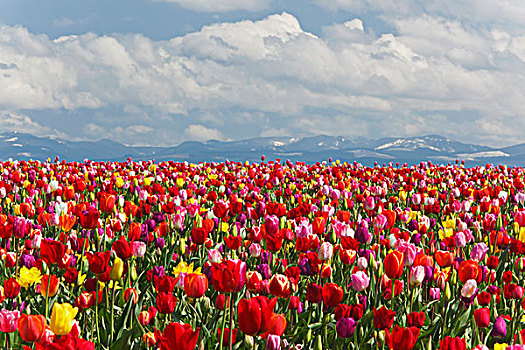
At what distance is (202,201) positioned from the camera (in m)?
8.62

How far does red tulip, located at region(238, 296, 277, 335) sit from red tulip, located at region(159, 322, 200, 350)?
9.6 inches

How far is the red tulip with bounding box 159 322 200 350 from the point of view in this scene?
2111 millimetres

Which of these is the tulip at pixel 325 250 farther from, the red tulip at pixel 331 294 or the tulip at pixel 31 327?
the tulip at pixel 31 327

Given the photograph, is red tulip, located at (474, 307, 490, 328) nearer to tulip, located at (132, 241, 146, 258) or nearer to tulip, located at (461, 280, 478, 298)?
tulip, located at (461, 280, 478, 298)

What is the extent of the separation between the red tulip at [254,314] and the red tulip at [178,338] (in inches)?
9.6

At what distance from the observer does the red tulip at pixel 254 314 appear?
229 centimetres

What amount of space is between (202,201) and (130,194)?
77.3 inches

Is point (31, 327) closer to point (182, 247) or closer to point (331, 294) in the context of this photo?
point (331, 294)

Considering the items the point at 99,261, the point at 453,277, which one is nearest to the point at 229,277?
the point at 99,261

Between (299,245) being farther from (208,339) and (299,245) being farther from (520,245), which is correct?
(520,245)

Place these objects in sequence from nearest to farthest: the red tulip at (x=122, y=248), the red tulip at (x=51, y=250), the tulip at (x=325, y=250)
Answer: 1. the red tulip at (x=122, y=248)
2. the red tulip at (x=51, y=250)
3. the tulip at (x=325, y=250)

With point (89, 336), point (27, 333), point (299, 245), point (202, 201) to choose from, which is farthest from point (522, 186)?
point (27, 333)

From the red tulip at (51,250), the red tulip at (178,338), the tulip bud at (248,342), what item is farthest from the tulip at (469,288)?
the red tulip at (51,250)

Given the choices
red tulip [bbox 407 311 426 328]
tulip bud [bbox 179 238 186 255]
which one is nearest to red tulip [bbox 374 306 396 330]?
red tulip [bbox 407 311 426 328]
